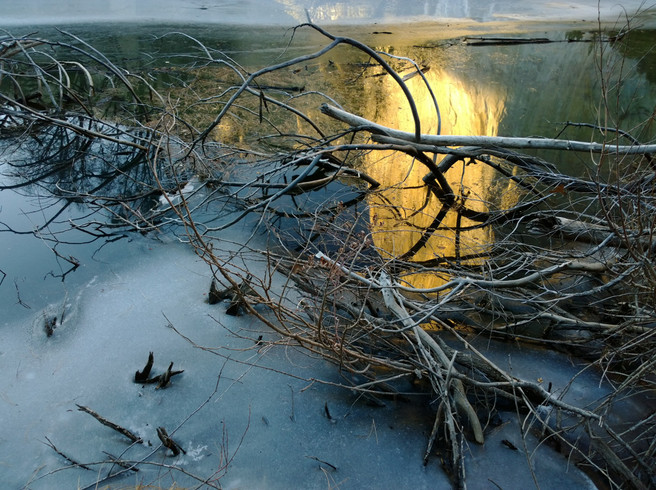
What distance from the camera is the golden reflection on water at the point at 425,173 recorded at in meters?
4.46

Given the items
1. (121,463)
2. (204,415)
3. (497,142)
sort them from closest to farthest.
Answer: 1. (121,463)
2. (204,415)
3. (497,142)

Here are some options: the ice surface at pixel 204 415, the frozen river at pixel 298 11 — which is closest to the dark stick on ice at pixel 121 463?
the ice surface at pixel 204 415

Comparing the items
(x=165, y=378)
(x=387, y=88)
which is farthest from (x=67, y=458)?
(x=387, y=88)

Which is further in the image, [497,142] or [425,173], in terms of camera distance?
[425,173]

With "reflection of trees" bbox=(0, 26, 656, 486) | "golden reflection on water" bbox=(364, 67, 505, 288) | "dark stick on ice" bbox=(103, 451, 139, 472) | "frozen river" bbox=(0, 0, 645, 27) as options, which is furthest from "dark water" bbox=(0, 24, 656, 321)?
"dark stick on ice" bbox=(103, 451, 139, 472)

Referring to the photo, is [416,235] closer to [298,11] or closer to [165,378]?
[165,378]

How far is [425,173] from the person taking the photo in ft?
18.2

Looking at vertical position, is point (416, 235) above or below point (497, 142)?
below

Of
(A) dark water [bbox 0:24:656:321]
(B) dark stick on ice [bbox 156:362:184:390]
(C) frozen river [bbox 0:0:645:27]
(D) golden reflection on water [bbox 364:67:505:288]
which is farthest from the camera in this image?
(C) frozen river [bbox 0:0:645:27]

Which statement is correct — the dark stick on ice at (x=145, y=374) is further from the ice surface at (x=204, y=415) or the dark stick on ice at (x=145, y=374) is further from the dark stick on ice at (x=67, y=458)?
the dark stick on ice at (x=67, y=458)

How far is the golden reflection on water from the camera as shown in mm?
4461

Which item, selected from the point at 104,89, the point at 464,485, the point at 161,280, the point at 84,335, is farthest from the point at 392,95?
the point at 464,485

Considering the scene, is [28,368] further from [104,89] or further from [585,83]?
[585,83]

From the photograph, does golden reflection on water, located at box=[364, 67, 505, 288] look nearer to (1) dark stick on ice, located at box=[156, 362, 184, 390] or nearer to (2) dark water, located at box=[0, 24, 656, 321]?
(2) dark water, located at box=[0, 24, 656, 321]
